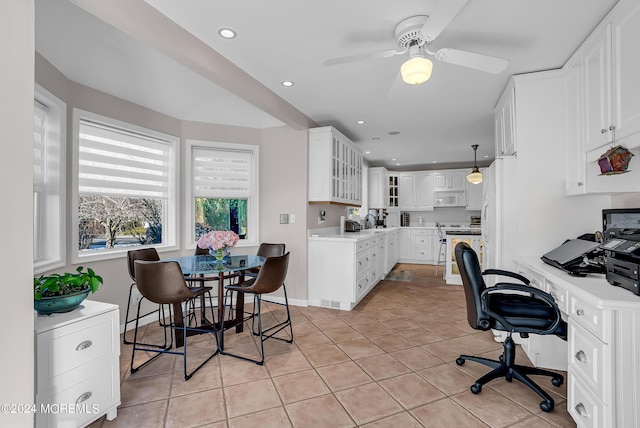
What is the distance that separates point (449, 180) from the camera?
7512 mm

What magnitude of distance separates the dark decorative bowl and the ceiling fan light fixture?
2306mm

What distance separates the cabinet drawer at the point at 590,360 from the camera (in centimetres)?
144

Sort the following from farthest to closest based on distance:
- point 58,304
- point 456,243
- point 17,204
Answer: point 456,243
point 58,304
point 17,204

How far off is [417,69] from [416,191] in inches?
244

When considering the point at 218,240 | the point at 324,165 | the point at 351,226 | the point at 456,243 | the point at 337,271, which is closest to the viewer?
the point at 218,240

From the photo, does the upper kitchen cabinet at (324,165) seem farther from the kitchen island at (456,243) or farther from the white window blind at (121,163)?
the kitchen island at (456,243)

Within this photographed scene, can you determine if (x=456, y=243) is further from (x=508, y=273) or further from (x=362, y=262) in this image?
(x=508, y=273)

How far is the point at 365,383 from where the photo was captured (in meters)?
2.24

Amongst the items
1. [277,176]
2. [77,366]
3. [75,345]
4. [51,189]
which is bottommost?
[77,366]

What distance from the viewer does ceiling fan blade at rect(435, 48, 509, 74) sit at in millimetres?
1920

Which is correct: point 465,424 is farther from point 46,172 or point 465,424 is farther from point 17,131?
point 46,172

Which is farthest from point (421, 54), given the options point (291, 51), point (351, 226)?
point (351, 226)

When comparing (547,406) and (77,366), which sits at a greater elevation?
(77,366)

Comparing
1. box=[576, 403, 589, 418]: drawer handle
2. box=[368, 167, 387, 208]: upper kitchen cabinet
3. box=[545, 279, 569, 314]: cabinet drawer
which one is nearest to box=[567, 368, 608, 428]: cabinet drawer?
box=[576, 403, 589, 418]: drawer handle
